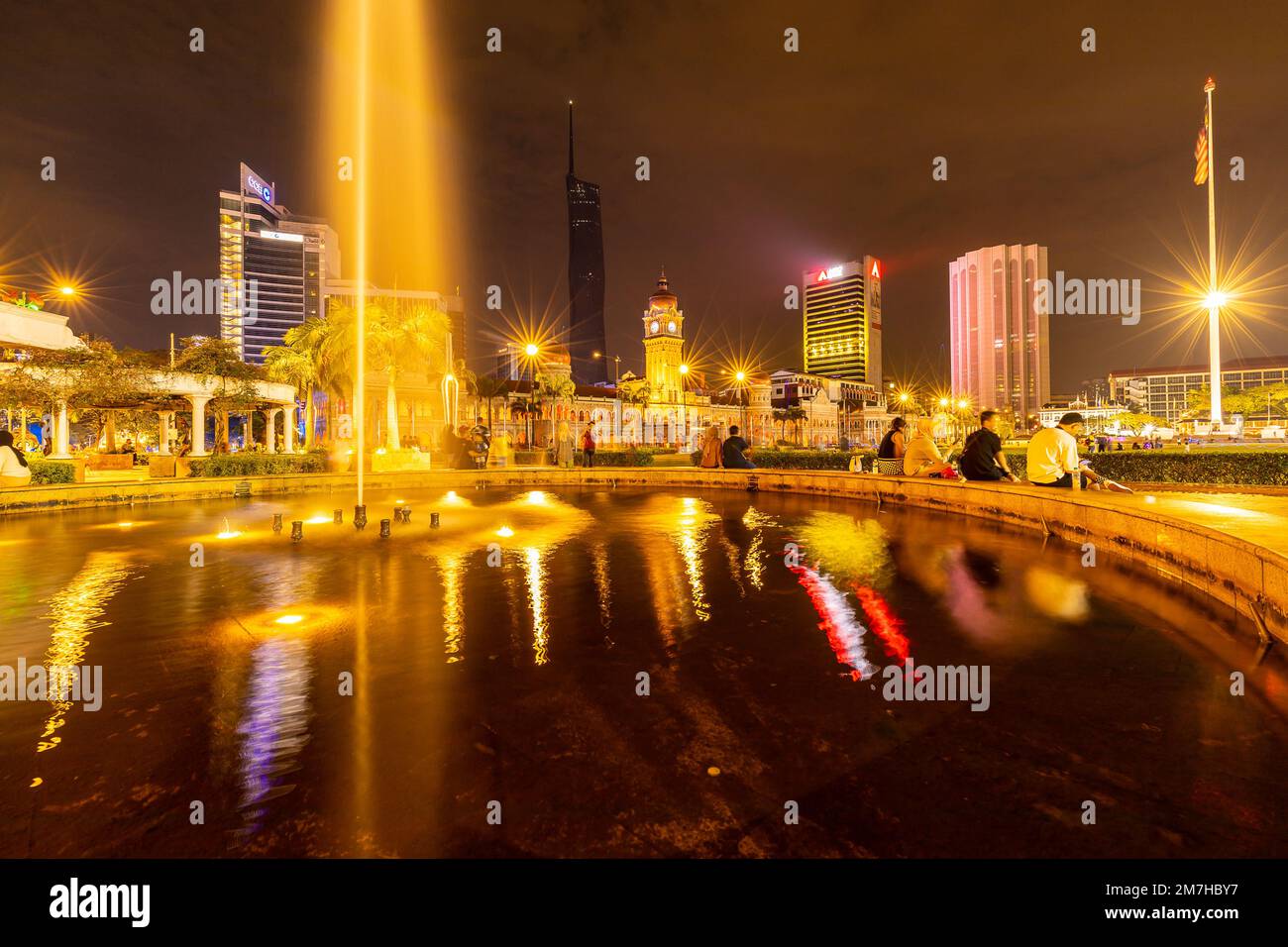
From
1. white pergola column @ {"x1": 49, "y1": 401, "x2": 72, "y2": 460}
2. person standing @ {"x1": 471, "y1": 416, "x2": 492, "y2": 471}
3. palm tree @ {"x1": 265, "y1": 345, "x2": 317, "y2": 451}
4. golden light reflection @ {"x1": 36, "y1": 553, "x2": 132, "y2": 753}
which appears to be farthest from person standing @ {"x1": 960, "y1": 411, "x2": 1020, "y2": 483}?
palm tree @ {"x1": 265, "y1": 345, "x2": 317, "y2": 451}

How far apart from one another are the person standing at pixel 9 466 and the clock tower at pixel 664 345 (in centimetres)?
11046

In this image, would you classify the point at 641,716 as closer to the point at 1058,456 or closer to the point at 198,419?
the point at 1058,456

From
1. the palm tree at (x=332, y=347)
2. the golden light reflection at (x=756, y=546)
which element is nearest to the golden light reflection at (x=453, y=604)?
the golden light reflection at (x=756, y=546)

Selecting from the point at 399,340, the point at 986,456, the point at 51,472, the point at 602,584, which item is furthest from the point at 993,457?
the point at 399,340

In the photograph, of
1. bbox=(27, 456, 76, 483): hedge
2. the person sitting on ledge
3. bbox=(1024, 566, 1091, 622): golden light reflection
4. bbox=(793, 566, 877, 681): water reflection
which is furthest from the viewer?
the person sitting on ledge

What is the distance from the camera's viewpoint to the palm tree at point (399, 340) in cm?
3200

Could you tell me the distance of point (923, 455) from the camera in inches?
562

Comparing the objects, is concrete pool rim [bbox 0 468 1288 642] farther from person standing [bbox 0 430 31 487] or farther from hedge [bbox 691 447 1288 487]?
hedge [bbox 691 447 1288 487]

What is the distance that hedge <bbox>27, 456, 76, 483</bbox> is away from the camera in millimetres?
18312

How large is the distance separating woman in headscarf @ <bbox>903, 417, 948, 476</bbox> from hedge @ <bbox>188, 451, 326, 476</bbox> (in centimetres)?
2116

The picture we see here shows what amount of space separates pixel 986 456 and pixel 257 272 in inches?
7972
